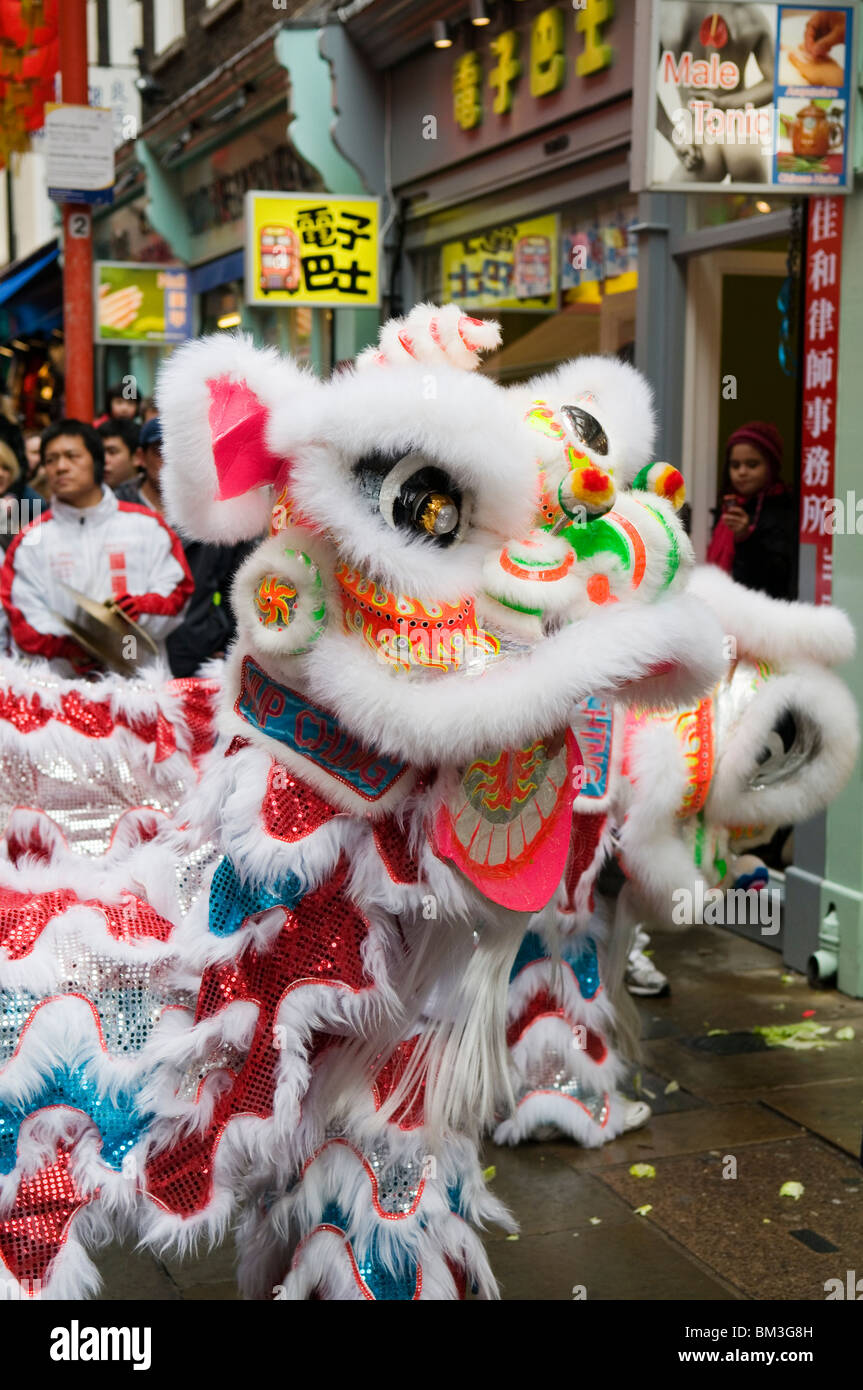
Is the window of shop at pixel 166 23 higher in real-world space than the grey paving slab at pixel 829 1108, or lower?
higher

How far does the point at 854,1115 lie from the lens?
13.3ft

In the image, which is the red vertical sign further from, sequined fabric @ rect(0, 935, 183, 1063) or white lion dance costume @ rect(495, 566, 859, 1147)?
sequined fabric @ rect(0, 935, 183, 1063)

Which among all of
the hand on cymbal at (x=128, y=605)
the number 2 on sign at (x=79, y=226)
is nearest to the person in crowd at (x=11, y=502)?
the hand on cymbal at (x=128, y=605)

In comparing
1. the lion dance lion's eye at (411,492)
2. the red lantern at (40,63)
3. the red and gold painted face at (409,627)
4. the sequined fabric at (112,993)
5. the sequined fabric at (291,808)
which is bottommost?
the sequined fabric at (112,993)

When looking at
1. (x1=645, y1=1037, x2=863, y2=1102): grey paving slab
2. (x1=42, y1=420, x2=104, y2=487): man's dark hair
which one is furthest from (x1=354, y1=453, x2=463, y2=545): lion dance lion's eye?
(x1=42, y1=420, x2=104, y2=487): man's dark hair

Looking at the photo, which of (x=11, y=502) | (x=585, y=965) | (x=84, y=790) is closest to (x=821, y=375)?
(x=585, y=965)

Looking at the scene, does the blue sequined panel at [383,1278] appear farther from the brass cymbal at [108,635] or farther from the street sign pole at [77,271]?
the street sign pole at [77,271]

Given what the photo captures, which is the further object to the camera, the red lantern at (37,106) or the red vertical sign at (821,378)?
the red lantern at (37,106)

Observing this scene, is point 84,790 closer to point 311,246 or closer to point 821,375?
point 821,375

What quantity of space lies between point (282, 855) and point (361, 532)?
520 mm

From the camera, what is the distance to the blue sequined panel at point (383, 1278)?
2330 mm

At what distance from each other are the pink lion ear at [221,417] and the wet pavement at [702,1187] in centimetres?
183

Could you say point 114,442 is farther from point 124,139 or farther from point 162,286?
point 124,139
